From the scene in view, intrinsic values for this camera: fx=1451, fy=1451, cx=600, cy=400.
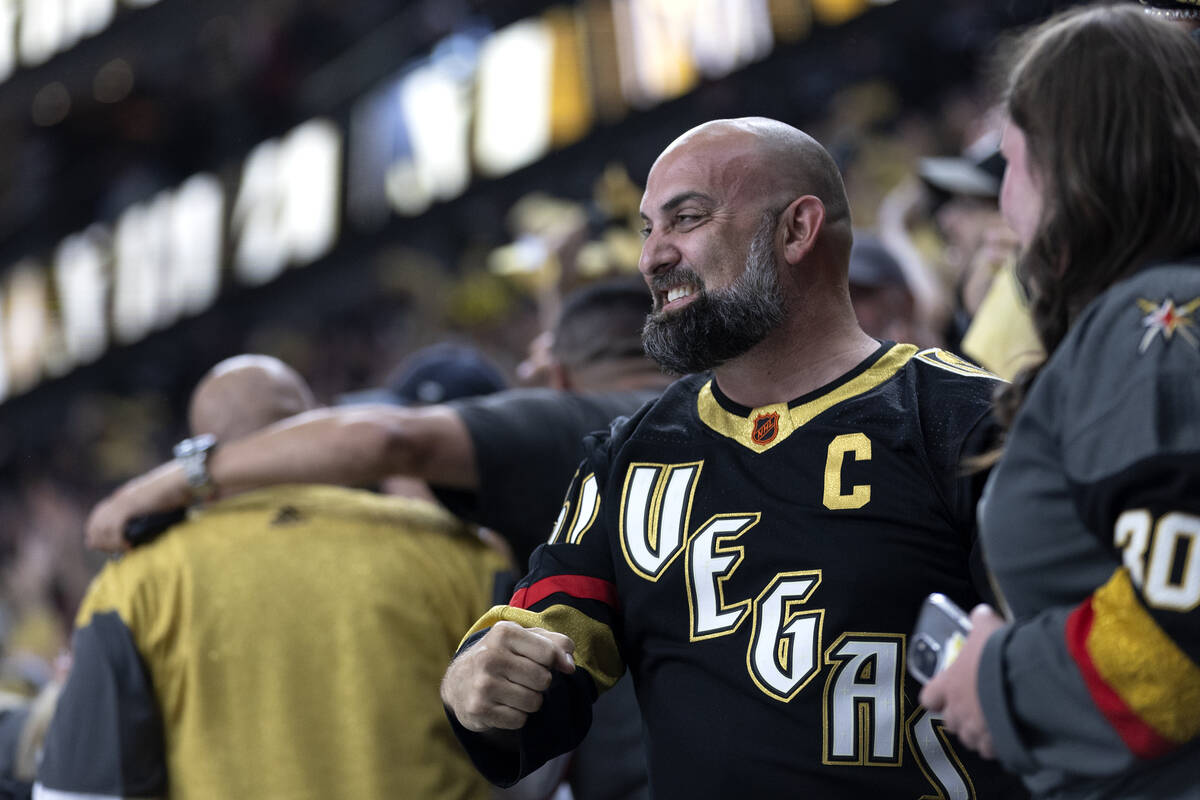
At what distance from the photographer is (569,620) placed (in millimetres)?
1808

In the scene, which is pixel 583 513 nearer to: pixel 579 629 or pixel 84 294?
pixel 579 629

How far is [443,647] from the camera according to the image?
2.68 m

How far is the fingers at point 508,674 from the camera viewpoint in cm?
163

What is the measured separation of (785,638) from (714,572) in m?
0.12

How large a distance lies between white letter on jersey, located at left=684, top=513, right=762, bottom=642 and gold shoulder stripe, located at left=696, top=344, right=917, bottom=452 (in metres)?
0.11

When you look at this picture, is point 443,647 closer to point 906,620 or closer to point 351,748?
point 351,748

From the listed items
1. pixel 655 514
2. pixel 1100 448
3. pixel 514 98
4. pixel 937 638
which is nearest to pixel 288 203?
pixel 514 98

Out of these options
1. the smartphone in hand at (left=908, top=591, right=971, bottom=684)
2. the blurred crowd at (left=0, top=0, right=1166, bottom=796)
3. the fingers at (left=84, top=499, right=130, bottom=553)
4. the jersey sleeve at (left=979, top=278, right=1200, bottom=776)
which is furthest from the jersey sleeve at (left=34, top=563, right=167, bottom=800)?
the jersey sleeve at (left=979, top=278, right=1200, bottom=776)

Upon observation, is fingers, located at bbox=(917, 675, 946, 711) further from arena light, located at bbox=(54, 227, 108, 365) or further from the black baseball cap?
arena light, located at bbox=(54, 227, 108, 365)

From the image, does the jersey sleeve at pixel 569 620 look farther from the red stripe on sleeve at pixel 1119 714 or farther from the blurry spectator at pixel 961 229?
the blurry spectator at pixel 961 229

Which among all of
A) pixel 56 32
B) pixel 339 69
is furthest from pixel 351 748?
pixel 56 32

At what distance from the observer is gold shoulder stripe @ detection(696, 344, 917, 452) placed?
5.90ft

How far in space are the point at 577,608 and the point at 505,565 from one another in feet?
3.26

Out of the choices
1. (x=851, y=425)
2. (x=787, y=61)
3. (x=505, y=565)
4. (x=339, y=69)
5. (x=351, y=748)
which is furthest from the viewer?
(x=339, y=69)
